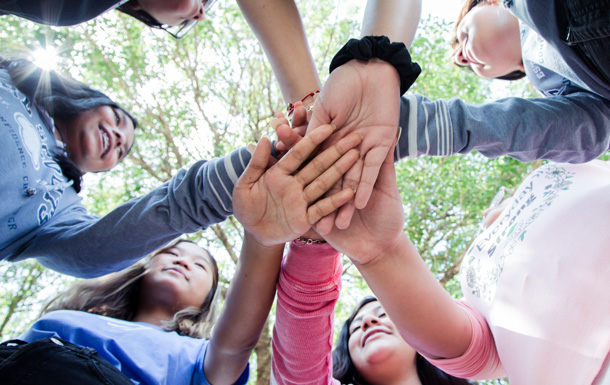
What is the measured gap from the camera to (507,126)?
1.35 metres

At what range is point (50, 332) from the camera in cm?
157

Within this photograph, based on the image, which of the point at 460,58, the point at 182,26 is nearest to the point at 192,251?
the point at 182,26

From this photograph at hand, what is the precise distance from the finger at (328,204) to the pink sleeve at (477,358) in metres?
0.74

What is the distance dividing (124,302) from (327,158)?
191cm

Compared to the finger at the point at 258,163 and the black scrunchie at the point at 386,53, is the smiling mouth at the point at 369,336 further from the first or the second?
the black scrunchie at the point at 386,53

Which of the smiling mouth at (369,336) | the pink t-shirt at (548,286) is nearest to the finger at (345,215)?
the pink t-shirt at (548,286)

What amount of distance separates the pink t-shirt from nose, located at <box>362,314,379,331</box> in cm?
70

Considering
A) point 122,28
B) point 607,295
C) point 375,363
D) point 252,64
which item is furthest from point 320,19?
point 607,295

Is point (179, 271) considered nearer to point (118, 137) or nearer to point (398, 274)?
point (118, 137)

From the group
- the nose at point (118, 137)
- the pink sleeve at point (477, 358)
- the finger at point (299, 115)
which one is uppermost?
the nose at point (118, 137)

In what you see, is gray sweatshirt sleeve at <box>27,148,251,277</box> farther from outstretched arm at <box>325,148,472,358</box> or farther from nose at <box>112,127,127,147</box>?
nose at <box>112,127,127,147</box>

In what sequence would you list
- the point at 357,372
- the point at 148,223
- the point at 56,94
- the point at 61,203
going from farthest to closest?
1. the point at 357,372
2. the point at 56,94
3. the point at 61,203
4. the point at 148,223

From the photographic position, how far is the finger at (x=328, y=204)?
114 centimetres

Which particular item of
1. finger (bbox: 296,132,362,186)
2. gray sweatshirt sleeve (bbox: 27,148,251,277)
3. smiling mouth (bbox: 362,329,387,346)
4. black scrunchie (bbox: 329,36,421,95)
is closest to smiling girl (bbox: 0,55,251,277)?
gray sweatshirt sleeve (bbox: 27,148,251,277)
